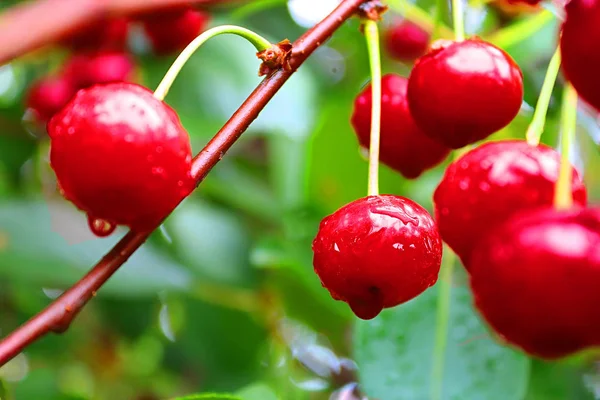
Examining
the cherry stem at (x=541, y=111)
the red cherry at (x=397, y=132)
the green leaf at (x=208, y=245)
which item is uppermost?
the cherry stem at (x=541, y=111)

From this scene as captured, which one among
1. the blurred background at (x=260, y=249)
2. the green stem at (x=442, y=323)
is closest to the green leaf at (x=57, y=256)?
the blurred background at (x=260, y=249)

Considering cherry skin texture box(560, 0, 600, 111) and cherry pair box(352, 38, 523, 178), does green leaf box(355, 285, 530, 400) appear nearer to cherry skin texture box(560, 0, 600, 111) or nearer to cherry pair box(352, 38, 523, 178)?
cherry pair box(352, 38, 523, 178)

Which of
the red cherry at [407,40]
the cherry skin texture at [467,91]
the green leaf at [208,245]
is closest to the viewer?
the cherry skin texture at [467,91]

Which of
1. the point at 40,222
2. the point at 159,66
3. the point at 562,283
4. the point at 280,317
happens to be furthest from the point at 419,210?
the point at 280,317

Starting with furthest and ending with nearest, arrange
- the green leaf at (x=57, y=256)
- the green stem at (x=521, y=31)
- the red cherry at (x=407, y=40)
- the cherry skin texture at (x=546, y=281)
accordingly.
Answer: the red cherry at (x=407, y=40) < the green leaf at (x=57, y=256) < the green stem at (x=521, y=31) < the cherry skin texture at (x=546, y=281)

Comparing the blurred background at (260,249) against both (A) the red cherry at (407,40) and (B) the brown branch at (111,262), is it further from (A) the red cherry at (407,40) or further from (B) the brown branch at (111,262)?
(B) the brown branch at (111,262)

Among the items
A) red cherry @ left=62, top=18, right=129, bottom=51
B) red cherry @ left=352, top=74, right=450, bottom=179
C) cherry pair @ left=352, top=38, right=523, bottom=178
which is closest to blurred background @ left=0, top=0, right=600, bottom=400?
red cherry @ left=62, top=18, right=129, bottom=51
